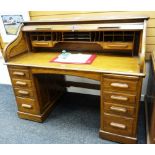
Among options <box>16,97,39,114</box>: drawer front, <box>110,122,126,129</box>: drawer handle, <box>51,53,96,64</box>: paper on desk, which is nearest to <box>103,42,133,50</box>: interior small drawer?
<box>51,53,96,64</box>: paper on desk

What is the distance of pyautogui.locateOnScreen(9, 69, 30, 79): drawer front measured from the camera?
1.72 meters

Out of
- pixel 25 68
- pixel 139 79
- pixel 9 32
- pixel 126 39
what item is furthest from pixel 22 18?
pixel 139 79

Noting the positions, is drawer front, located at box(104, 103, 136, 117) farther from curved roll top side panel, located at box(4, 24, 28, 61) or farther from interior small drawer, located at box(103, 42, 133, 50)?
curved roll top side panel, located at box(4, 24, 28, 61)

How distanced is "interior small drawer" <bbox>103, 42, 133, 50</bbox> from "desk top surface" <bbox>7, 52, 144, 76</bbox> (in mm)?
85

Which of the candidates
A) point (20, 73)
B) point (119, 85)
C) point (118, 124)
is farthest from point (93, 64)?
point (20, 73)

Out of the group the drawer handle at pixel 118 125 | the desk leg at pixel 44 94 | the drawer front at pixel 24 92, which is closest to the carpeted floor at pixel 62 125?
the desk leg at pixel 44 94

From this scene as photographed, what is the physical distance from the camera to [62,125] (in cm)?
192

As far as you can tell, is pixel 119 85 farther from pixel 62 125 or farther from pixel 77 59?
pixel 62 125

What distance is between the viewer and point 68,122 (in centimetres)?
197

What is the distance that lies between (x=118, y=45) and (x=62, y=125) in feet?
3.47

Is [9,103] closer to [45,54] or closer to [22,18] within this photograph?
[45,54]

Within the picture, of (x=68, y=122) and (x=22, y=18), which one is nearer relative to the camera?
(x=68, y=122)

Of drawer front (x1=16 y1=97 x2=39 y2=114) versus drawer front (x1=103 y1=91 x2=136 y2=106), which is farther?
drawer front (x1=16 y1=97 x2=39 y2=114)
